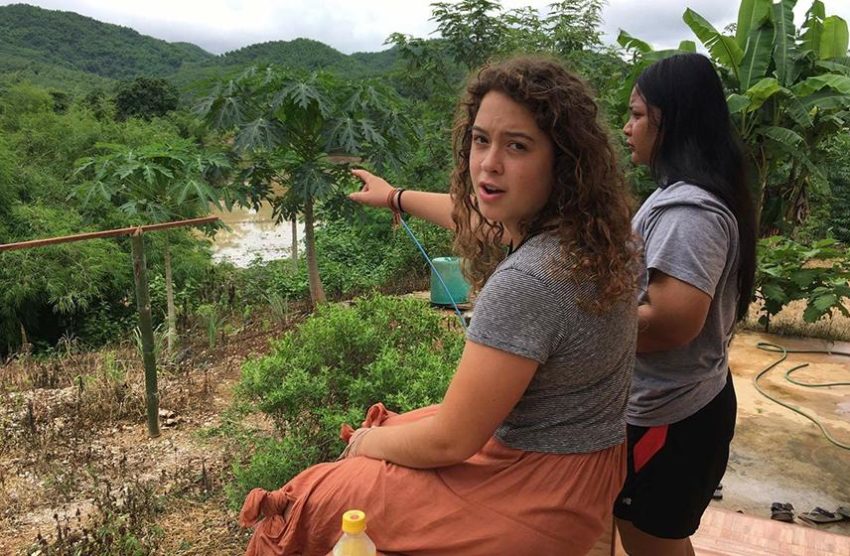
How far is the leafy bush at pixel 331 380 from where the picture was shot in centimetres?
203

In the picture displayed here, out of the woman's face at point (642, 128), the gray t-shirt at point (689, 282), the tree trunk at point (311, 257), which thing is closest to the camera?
the gray t-shirt at point (689, 282)

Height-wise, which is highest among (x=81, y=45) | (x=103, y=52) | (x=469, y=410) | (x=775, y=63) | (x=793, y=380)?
(x=81, y=45)

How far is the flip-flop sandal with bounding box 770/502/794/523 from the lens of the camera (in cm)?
270

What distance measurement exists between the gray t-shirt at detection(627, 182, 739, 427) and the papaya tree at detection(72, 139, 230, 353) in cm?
361

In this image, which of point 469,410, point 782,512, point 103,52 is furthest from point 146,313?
point 103,52

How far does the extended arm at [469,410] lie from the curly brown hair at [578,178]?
0.45 feet

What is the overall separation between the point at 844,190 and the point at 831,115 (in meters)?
9.00

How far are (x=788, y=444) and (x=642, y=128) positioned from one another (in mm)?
→ 2874

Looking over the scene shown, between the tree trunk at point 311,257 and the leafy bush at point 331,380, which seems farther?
the tree trunk at point 311,257

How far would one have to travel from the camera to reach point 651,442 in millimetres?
1298

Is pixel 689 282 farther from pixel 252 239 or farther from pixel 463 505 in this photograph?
pixel 252 239

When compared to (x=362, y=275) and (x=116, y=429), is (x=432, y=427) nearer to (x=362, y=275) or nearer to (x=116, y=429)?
(x=116, y=429)

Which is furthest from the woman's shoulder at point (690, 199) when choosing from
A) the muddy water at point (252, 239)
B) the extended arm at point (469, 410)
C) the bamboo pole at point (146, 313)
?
the muddy water at point (252, 239)

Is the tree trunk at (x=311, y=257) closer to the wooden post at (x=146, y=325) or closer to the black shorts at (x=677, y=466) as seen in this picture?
the wooden post at (x=146, y=325)
